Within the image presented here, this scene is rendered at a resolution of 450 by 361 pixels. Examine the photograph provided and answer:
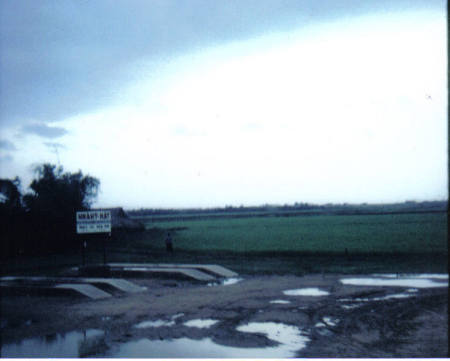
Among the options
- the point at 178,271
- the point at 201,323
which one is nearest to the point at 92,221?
the point at 178,271

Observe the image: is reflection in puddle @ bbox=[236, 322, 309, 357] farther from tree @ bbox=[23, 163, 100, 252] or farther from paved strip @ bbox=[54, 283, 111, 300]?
tree @ bbox=[23, 163, 100, 252]

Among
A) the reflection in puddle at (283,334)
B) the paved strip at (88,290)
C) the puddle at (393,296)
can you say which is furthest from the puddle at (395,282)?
the paved strip at (88,290)

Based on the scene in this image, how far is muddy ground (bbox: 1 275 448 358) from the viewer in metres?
9.44

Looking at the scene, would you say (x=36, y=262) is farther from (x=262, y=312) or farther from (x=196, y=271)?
(x=262, y=312)

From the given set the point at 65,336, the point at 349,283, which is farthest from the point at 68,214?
the point at 65,336

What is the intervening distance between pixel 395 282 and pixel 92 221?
12.1 metres

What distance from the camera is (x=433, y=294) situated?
573 inches

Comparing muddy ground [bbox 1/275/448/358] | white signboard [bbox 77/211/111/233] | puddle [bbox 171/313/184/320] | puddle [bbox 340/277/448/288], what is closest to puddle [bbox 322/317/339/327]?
muddy ground [bbox 1/275/448/358]

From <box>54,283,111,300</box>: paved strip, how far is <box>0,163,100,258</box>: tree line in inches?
817

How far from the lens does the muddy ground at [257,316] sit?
9438 millimetres

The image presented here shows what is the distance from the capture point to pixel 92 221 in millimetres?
20891

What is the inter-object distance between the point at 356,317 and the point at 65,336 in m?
6.51

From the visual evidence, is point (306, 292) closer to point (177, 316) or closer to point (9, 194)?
point (177, 316)

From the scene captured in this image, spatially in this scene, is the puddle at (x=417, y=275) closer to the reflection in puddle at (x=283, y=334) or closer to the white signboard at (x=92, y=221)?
the reflection in puddle at (x=283, y=334)
